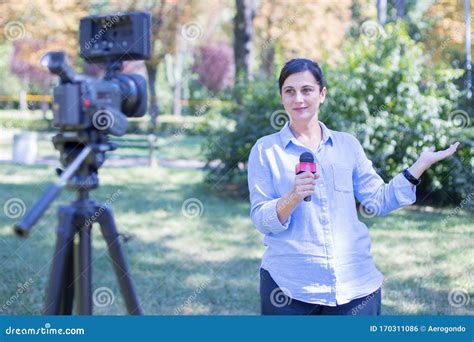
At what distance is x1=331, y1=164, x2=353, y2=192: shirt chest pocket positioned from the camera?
6.89ft

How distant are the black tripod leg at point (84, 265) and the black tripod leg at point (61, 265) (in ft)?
0.11

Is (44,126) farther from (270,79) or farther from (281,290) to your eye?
(281,290)

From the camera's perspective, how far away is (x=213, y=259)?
188 inches

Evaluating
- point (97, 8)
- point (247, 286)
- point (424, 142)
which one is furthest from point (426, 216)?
point (97, 8)

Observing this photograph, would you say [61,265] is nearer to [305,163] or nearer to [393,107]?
[305,163]

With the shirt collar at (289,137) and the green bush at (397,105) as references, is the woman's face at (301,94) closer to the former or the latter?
the shirt collar at (289,137)

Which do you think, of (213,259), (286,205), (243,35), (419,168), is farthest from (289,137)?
(243,35)

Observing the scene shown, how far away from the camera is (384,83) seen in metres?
6.61

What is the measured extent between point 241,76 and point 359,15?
13.3 metres

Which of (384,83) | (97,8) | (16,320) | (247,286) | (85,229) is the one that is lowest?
(247,286)

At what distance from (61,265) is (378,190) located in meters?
1.12

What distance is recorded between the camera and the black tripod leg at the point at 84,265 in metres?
2.08

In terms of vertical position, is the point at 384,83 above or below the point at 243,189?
above

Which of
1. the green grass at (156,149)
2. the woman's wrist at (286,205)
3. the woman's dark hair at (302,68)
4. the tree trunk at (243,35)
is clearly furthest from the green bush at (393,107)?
the green grass at (156,149)
